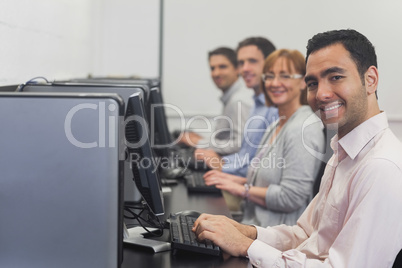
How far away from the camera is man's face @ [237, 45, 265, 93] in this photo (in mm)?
3623

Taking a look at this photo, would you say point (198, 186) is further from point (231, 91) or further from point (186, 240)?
point (231, 91)

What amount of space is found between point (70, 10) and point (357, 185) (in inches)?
97.9

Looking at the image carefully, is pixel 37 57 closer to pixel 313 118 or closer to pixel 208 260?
pixel 313 118

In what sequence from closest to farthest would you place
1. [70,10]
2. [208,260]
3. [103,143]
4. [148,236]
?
1. [103,143]
2. [208,260]
3. [148,236]
4. [70,10]

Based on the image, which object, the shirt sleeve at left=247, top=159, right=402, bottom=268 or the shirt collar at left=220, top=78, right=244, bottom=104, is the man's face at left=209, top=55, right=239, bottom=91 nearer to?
the shirt collar at left=220, top=78, right=244, bottom=104

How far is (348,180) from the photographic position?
130cm

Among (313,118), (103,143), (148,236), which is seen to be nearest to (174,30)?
(313,118)

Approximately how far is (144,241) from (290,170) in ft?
3.09

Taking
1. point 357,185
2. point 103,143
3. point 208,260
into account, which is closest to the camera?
point 103,143

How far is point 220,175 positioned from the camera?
2.44 m

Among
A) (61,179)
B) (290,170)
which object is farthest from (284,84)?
(61,179)

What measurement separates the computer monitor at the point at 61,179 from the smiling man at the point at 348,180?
39 centimetres

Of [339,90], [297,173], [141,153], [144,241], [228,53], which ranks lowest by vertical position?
[144,241]

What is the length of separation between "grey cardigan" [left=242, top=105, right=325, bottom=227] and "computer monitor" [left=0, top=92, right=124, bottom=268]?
1.20 m
